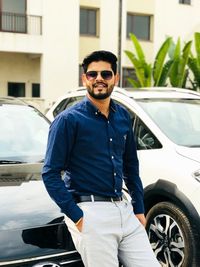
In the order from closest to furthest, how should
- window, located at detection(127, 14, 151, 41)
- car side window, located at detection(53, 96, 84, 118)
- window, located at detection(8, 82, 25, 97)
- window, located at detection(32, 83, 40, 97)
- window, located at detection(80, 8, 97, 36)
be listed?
1. car side window, located at detection(53, 96, 84, 118)
2. window, located at detection(8, 82, 25, 97)
3. window, located at detection(32, 83, 40, 97)
4. window, located at detection(80, 8, 97, 36)
5. window, located at detection(127, 14, 151, 41)

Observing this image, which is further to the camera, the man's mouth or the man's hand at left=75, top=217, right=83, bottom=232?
the man's mouth

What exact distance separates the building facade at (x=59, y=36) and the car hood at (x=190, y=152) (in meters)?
15.0

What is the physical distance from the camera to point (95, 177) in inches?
104

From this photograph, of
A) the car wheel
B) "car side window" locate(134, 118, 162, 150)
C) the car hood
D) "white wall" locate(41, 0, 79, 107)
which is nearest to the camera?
the car wheel

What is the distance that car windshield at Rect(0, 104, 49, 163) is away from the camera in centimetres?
399

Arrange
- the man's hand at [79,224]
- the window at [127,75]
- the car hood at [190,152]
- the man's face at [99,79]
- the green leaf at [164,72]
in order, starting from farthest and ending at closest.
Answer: the window at [127,75] < the green leaf at [164,72] < the car hood at [190,152] < the man's face at [99,79] < the man's hand at [79,224]

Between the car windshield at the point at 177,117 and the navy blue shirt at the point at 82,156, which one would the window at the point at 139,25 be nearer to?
the car windshield at the point at 177,117

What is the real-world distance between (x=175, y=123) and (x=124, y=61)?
59.1 feet

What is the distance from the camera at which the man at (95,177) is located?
2529mm

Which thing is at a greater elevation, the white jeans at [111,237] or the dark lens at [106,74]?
the dark lens at [106,74]

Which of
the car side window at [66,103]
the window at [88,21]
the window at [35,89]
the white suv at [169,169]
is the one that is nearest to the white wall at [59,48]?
the window at [35,89]

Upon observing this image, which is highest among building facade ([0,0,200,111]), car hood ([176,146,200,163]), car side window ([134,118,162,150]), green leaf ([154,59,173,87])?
building facade ([0,0,200,111])

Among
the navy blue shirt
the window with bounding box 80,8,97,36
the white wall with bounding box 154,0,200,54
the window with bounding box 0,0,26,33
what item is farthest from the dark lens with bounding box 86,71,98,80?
the white wall with bounding box 154,0,200,54

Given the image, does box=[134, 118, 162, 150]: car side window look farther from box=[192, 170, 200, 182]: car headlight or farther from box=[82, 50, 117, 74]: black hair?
box=[82, 50, 117, 74]: black hair
